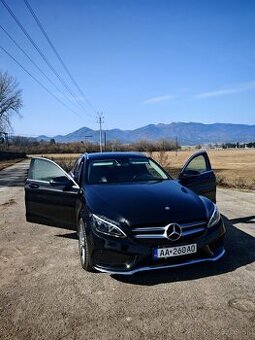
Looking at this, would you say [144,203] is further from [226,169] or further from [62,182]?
[226,169]

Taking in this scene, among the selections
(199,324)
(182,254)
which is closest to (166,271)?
(182,254)

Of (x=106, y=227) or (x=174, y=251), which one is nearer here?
(x=174, y=251)

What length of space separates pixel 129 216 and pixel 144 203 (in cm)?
36

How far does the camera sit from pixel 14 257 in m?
5.96

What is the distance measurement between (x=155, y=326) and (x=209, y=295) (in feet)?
2.78

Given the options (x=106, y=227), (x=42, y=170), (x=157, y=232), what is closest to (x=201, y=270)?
(x=157, y=232)

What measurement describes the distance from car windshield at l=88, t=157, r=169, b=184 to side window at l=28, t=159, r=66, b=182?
702 mm

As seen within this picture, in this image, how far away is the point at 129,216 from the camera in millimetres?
4566

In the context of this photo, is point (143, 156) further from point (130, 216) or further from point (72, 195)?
point (130, 216)

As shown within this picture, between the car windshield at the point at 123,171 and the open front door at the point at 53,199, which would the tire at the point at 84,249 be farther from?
the car windshield at the point at 123,171

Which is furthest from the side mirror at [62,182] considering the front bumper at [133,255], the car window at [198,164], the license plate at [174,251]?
the car window at [198,164]

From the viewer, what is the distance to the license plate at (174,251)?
4386mm

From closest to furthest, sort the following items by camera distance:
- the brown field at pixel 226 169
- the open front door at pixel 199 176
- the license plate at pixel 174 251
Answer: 1. the license plate at pixel 174 251
2. the open front door at pixel 199 176
3. the brown field at pixel 226 169

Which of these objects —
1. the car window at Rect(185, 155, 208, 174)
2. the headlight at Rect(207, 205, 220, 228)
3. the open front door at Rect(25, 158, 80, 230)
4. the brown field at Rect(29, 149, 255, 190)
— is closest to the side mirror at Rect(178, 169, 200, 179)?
the car window at Rect(185, 155, 208, 174)
